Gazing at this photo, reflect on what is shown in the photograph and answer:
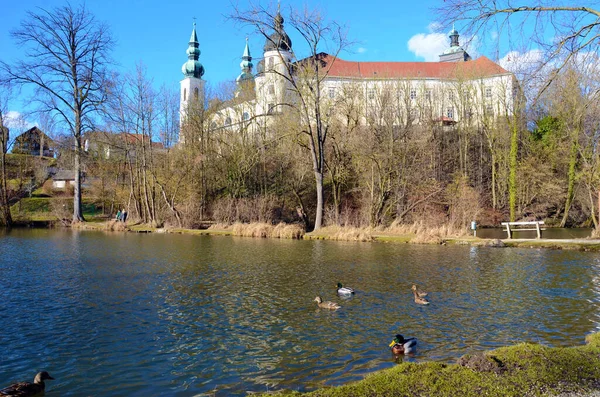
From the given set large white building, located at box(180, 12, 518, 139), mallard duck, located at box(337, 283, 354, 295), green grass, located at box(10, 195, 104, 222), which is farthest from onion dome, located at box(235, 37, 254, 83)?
mallard duck, located at box(337, 283, 354, 295)

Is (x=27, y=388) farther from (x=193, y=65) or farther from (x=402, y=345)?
(x=193, y=65)

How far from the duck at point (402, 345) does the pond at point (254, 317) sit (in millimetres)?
146

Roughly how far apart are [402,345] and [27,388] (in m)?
5.18

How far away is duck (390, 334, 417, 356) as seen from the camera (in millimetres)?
7548

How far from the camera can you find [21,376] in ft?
22.0

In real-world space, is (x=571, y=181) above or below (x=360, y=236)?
above

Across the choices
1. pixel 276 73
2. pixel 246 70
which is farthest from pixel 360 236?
pixel 246 70

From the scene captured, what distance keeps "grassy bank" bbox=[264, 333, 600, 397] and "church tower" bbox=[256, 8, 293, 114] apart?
21670 millimetres

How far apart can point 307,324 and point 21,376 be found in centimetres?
479

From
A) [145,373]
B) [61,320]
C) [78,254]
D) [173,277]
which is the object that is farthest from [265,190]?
[145,373]

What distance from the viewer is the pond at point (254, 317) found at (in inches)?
273

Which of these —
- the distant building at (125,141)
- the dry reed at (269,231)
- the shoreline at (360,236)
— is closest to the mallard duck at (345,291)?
the shoreline at (360,236)

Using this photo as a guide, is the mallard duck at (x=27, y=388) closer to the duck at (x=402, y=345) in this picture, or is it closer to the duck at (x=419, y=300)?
the duck at (x=402, y=345)

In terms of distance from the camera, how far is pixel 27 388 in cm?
600
